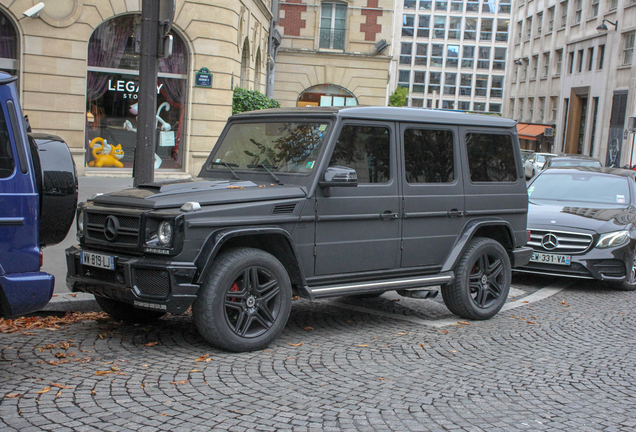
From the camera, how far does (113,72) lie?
60.2ft

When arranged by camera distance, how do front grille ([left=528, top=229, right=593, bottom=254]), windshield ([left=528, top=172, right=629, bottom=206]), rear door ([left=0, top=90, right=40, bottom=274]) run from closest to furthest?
rear door ([left=0, top=90, right=40, bottom=274]) < front grille ([left=528, top=229, right=593, bottom=254]) < windshield ([left=528, top=172, right=629, bottom=206])

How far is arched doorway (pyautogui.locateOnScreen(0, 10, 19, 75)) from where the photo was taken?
55.2 feet

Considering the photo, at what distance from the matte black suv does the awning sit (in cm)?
5528

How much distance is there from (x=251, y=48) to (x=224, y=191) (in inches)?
786

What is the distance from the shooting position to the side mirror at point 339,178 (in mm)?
5859

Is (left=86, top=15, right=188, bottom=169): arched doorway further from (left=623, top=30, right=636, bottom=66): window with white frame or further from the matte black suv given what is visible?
(left=623, top=30, right=636, bottom=66): window with white frame

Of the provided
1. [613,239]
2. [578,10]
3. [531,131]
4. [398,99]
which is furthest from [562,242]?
[398,99]

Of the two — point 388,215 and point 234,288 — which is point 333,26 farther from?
point 234,288

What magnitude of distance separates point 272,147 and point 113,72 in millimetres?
13141

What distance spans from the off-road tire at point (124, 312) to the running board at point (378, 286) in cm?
154

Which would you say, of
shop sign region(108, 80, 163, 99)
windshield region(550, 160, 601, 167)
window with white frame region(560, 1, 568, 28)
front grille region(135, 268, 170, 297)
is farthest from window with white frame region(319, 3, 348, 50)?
front grille region(135, 268, 170, 297)

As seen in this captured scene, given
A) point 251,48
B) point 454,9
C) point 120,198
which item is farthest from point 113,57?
point 454,9

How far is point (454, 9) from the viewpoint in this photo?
339 ft

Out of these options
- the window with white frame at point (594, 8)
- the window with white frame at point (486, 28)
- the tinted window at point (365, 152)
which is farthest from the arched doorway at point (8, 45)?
the window with white frame at point (486, 28)
